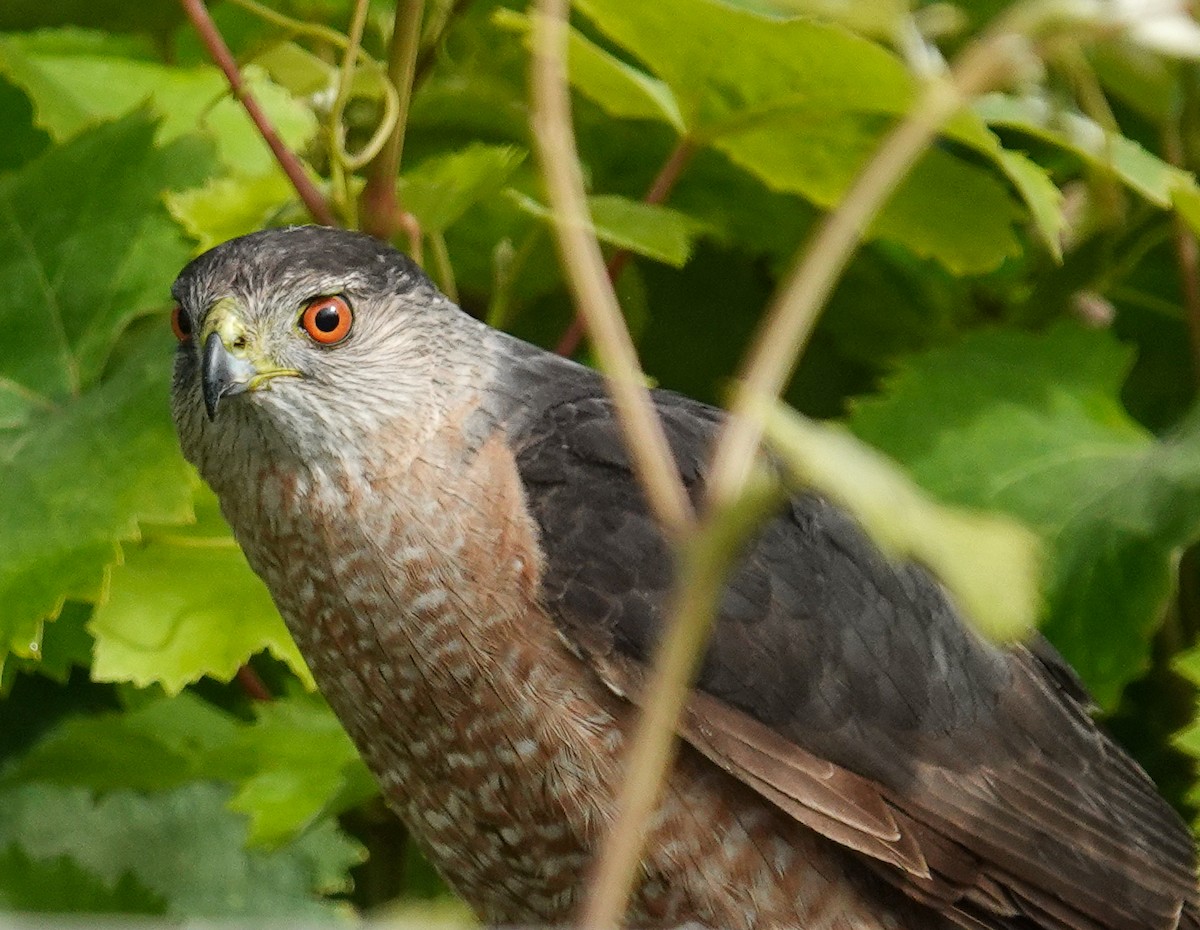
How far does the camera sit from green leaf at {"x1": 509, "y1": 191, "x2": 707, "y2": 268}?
7.38 feet

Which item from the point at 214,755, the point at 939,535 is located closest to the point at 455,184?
the point at 214,755

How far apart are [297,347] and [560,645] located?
0.54m

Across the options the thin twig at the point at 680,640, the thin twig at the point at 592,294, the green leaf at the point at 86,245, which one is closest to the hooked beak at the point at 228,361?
the green leaf at the point at 86,245

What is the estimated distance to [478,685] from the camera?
2102 mm

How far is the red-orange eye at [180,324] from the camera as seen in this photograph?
2.20 meters

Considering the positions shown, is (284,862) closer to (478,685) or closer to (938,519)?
(478,685)

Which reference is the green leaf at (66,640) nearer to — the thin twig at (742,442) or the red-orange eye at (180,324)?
Result: the red-orange eye at (180,324)

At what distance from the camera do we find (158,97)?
2.87m

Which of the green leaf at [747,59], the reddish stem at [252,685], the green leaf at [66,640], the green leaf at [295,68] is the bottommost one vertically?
the reddish stem at [252,685]

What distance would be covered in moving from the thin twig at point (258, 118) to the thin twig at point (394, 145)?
69 mm

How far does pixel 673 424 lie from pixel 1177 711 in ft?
4.19

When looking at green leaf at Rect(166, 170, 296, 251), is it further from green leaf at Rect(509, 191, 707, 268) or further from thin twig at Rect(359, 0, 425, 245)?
green leaf at Rect(509, 191, 707, 268)

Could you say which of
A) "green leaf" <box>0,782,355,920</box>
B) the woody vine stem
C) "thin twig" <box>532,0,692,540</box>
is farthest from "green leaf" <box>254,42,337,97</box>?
the woody vine stem

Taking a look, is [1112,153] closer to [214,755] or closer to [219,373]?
[219,373]
